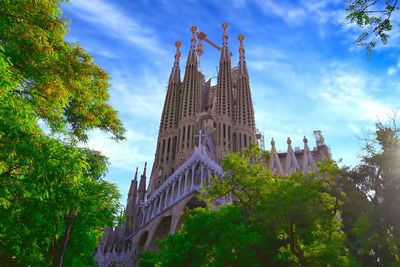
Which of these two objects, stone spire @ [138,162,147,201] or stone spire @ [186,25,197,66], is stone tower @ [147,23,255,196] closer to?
stone spire @ [186,25,197,66]

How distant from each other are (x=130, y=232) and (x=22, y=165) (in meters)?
39.8

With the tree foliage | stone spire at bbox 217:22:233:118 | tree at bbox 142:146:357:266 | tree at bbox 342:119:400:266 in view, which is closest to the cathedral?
stone spire at bbox 217:22:233:118

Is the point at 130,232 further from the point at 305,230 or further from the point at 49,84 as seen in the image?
the point at 49,84

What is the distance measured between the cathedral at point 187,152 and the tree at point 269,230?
15980 mm

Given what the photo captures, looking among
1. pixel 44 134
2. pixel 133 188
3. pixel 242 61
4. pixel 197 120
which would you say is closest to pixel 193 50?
pixel 242 61

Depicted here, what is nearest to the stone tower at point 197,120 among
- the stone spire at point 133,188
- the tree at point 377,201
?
the stone spire at point 133,188

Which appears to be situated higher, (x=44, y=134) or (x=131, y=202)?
(x=131, y=202)

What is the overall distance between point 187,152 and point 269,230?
35.6 metres

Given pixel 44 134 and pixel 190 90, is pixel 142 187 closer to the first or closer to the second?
pixel 190 90

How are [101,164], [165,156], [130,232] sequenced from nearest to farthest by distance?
[101,164] → [130,232] → [165,156]

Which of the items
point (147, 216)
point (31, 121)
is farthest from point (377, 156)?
point (147, 216)

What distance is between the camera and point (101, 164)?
34.9 ft

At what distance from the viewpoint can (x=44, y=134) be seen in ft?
24.5

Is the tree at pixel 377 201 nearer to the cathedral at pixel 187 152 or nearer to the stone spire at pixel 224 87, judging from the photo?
the cathedral at pixel 187 152
